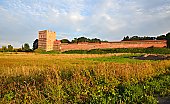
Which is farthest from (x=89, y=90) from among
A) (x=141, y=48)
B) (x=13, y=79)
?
(x=141, y=48)

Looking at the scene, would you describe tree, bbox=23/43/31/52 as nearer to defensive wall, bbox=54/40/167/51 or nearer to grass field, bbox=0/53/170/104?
defensive wall, bbox=54/40/167/51

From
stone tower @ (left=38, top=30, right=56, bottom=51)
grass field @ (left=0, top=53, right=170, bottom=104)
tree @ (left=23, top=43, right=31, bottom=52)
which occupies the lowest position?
grass field @ (left=0, top=53, right=170, bottom=104)

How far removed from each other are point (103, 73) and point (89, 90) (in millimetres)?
1889

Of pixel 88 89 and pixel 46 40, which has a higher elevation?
pixel 46 40

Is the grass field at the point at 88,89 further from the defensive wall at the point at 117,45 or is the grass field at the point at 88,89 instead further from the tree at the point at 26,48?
the tree at the point at 26,48

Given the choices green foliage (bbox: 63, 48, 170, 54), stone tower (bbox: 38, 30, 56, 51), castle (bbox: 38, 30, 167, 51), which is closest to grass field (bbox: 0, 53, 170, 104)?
green foliage (bbox: 63, 48, 170, 54)

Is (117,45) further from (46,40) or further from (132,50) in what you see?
(46,40)

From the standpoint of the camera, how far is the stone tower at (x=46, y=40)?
11738cm

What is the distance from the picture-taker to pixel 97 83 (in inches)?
361

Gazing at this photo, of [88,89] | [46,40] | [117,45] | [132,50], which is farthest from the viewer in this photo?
[46,40]

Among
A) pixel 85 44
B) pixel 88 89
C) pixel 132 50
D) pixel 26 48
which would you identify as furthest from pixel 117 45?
pixel 88 89

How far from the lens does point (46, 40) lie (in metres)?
120

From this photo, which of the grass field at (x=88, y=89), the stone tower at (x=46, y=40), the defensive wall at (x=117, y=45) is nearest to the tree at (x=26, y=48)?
the stone tower at (x=46, y=40)

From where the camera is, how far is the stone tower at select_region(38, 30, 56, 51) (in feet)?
385
